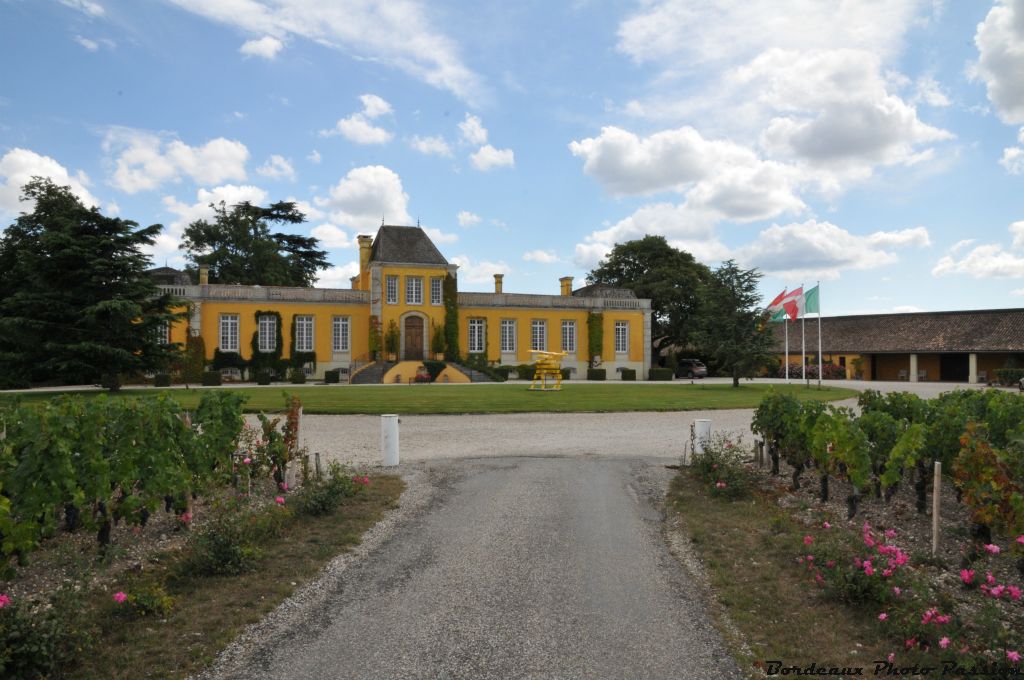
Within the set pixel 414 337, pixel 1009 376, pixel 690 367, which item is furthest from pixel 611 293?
pixel 1009 376

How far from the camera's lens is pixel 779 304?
111 feet

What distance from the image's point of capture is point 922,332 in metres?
44.8

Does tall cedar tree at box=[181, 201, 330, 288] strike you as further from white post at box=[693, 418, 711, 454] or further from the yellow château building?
white post at box=[693, 418, 711, 454]

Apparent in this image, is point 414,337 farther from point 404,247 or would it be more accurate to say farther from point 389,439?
point 389,439

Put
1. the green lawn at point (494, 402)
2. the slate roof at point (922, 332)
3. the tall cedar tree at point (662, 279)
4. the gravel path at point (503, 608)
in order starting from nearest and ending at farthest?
1. the gravel path at point (503, 608)
2. the green lawn at point (494, 402)
3. the slate roof at point (922, 332)
4. the tall cedar tree at point (662, 279)

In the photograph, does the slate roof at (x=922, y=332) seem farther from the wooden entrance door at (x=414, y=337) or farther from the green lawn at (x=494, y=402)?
the wooden entrance door at (x=414, y=337)

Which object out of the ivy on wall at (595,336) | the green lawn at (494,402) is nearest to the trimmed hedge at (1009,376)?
the green lawn at (494,402)

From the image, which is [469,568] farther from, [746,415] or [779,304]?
[779,304]

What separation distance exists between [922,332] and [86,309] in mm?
50160

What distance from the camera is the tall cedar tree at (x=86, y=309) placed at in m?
24.4

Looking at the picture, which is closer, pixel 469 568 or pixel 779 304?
pixel 469 568

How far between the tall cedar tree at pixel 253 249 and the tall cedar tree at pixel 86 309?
72.1ft

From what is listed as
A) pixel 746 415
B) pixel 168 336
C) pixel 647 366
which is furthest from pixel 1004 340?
pixel 168 336

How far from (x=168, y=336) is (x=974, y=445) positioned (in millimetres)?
39953
